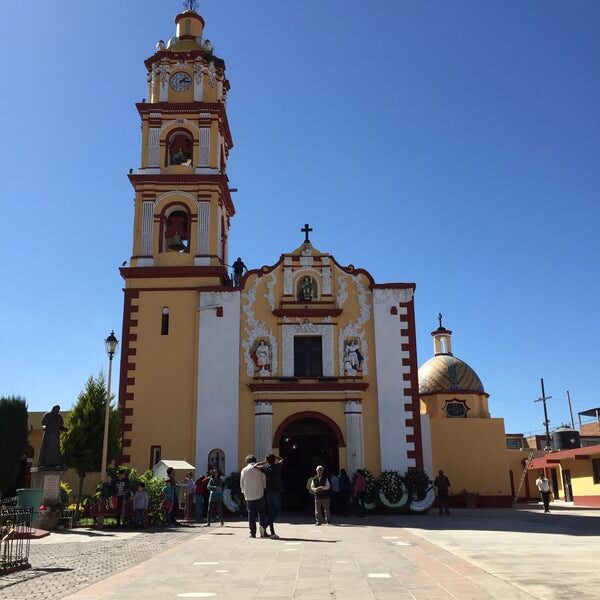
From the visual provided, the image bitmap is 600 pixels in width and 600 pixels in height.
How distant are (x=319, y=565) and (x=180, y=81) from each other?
84.9 ft

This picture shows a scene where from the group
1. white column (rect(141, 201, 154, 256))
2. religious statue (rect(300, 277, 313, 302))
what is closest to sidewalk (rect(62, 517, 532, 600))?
religious statue (rect(300, 277, 313, 302))

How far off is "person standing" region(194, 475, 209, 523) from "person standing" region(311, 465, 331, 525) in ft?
13.1

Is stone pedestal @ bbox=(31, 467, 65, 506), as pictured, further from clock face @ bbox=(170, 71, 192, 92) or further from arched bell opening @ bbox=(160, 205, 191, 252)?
clock face @ bbox=(170, 71, 192, 92)

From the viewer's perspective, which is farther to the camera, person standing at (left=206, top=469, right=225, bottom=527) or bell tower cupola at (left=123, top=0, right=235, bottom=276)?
bell tower cupola at (left=123, top=0, right=235, bottom=276)

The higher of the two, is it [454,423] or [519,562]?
[454,423]

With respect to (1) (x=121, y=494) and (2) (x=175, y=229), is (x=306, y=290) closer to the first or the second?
(2) (x=175, y=229)

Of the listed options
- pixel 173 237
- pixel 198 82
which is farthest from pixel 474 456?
pixel 198 82

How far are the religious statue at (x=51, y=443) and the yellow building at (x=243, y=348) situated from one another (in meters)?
6.65

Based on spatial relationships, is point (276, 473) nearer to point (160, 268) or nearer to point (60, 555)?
point (60, 555)

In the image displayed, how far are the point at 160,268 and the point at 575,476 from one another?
23815mm

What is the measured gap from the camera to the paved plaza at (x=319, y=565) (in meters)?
8.54

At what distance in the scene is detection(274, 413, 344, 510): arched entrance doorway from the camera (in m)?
26.7

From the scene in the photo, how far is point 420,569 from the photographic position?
10.4 m

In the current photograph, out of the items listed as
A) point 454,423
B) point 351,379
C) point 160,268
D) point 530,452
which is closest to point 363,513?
point 351,379
